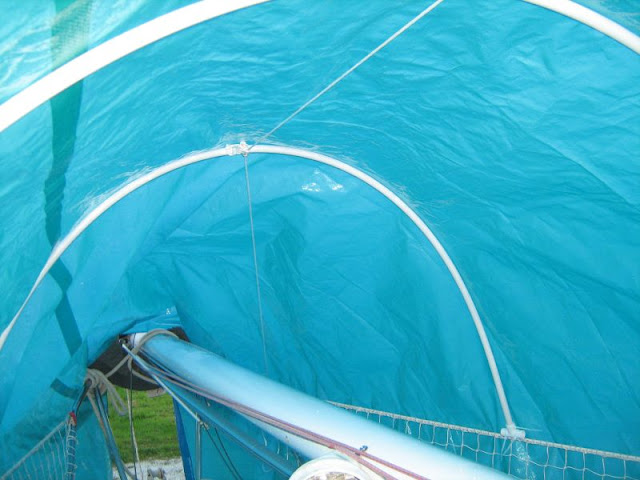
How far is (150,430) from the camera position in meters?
6.60

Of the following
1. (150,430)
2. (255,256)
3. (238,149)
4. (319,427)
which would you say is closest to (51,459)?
(255,256)

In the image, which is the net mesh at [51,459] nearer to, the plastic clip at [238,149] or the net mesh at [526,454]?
the net mesh at [526,454]

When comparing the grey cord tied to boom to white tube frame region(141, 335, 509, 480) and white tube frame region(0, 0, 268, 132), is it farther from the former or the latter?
white tube frame region(0, 0, 268, 132)

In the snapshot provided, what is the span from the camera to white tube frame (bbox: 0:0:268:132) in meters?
1.54

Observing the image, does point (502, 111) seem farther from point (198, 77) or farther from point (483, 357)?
point (483, 357)

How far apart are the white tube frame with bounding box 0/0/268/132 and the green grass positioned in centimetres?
547

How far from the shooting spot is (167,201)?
297 centimetres

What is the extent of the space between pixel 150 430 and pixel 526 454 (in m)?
4.55

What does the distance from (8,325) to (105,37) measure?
1.31 metres

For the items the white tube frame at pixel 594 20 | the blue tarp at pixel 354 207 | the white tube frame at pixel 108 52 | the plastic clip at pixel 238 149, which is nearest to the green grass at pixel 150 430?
the blue tarp at pixel 354 207

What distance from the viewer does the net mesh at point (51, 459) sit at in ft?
9.57

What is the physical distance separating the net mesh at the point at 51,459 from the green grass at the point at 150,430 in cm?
337

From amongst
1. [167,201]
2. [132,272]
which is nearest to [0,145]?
[167,201]

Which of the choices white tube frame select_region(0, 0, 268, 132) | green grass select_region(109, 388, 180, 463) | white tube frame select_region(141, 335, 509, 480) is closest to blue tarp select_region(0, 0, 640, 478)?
white tube frame select_region(0, 0, 268, 132)
